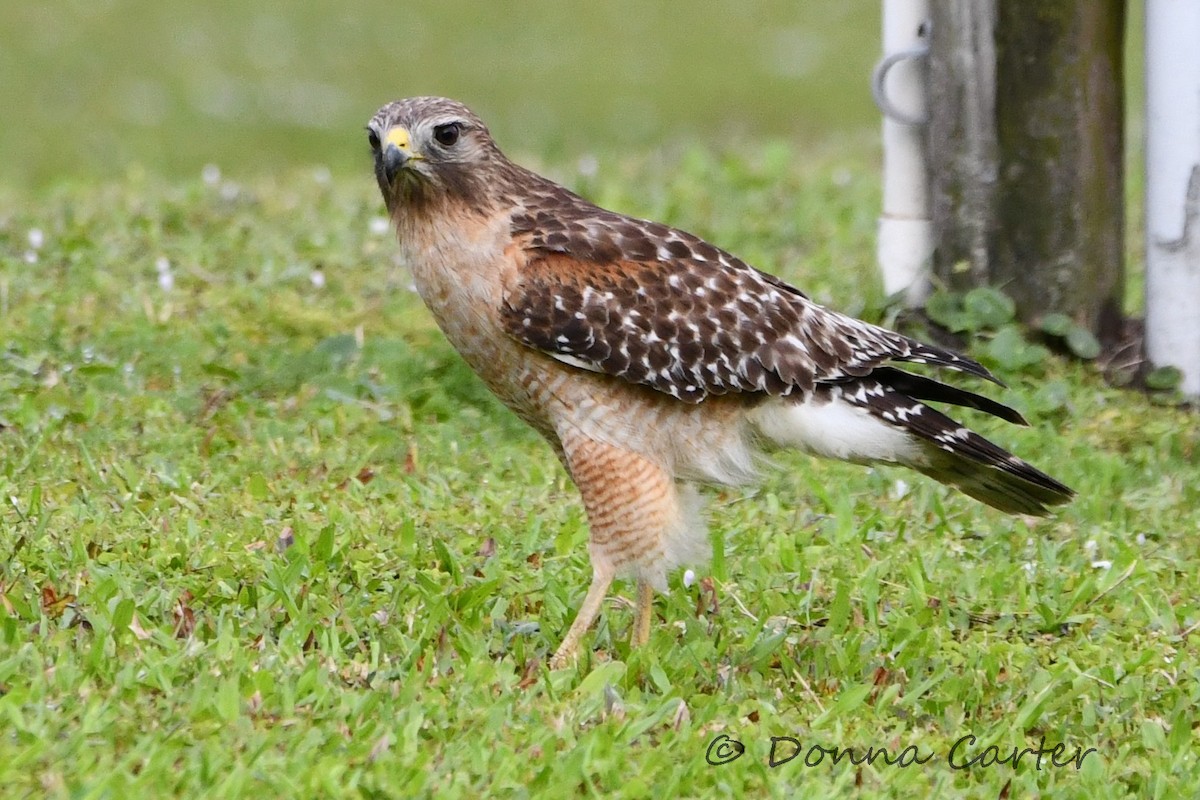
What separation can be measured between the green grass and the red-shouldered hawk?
0.36 metres

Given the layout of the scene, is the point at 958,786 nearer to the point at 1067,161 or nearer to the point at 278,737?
the point at 278,737

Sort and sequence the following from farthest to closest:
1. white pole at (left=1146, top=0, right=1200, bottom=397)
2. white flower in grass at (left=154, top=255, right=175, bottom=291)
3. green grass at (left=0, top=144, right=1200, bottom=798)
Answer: white flower in grass at (left=154, top=255, right=175, bottom=291) → white pole at (left=1146, top=0, right=1200, bottom=397) → green grass at (left=0, top=144, right=1200, bottom=798)

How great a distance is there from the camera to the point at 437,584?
4.90m

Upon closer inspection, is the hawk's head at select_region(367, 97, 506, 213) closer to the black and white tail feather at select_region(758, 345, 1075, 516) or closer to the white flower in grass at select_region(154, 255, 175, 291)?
the black and white tail feather at select_region(758, 345, 1075, 516)

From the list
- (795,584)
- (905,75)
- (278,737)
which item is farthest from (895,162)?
(278,737)

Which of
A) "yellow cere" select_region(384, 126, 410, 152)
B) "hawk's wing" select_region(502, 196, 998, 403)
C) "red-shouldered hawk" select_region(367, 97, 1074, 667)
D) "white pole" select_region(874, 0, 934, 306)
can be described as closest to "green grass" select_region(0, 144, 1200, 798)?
"white pole" select_region(874, 0, 934, 306)

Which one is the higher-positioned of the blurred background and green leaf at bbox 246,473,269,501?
the blurred background

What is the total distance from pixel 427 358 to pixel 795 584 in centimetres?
209

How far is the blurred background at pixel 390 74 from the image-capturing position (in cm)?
1598

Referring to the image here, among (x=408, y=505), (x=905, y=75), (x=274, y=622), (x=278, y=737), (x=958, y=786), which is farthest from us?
(x=905, y=75)

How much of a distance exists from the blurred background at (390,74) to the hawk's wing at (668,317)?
26.6 ft

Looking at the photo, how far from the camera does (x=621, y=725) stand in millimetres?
4191

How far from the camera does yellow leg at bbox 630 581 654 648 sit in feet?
16.1

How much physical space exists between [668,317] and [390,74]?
1487 cm
